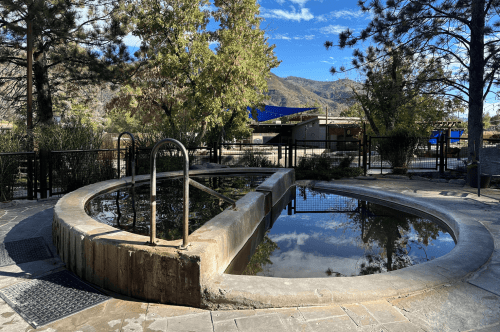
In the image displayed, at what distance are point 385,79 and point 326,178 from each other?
11.3m

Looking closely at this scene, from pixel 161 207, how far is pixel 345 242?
9.95 ft

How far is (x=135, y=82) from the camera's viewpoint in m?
17.4

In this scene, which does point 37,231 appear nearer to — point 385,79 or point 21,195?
point 21,195

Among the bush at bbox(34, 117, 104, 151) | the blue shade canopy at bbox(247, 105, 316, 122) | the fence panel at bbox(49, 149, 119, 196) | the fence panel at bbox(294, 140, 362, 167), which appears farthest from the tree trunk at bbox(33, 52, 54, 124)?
the blue shade canopy at bbox(247, 105, 316, 122)

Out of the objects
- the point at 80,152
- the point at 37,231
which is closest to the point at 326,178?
the point at 80,152

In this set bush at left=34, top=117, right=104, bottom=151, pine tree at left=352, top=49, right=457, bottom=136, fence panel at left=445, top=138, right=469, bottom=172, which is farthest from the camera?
fence panel at left=445, top=138, right=469, bottom=172

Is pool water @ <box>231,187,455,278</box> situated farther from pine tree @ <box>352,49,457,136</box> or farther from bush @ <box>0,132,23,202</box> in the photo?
pine tree @ <box>352,49,457,136</box>

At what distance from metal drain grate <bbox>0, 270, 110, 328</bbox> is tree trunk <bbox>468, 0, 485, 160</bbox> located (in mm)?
10017

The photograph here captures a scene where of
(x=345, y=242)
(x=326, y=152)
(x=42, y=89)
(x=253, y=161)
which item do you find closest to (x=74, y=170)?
(x=345, y=242)

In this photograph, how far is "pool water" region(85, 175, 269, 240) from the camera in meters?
4.61

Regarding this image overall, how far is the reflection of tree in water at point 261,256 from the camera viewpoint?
390 cm

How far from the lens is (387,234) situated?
519 centimetres

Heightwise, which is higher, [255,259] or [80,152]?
[80,152]

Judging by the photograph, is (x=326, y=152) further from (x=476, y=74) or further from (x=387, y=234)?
(x=387, y=234)
